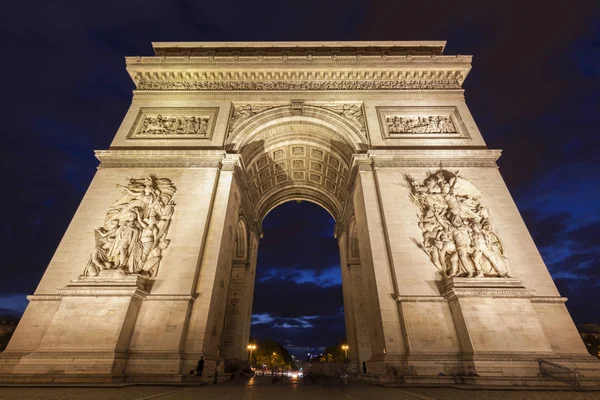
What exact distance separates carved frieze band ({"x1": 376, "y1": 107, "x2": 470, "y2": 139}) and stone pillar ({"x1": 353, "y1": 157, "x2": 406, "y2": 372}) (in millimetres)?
2456

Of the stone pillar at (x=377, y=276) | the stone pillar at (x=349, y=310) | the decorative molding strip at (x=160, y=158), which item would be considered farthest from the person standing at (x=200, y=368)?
the stone pillar at (x=349, y=310)

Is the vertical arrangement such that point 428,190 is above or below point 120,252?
above

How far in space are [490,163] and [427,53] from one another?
8388 millimetres

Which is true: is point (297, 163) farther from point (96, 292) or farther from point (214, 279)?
point (96, 292)

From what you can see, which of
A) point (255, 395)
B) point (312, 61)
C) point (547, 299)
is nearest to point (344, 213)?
point (312, 61)

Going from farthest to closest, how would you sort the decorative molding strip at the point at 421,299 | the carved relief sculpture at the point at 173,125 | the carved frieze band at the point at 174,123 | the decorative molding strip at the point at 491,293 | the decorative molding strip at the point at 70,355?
the carved relief sculpture at the point at 173,125 < the carved frieze band at the point at 174,123 < the decorative molding strip at the point at 421,299 < the decorative molding strip at the point at 491,293 < the decorative molding strip at the point at 70,355

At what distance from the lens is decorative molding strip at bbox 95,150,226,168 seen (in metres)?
11.5

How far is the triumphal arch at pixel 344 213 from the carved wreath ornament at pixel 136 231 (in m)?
0.05

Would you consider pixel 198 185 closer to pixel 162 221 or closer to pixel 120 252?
pixel 162 221

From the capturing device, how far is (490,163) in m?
11.4

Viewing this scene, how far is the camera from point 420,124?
12859 mm

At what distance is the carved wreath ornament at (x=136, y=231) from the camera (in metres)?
8.74

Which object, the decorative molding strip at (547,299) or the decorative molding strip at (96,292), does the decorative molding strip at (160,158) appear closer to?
the decorative molding strip at (96,292)

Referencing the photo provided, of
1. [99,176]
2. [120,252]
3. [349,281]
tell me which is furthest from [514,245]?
[99,176]
